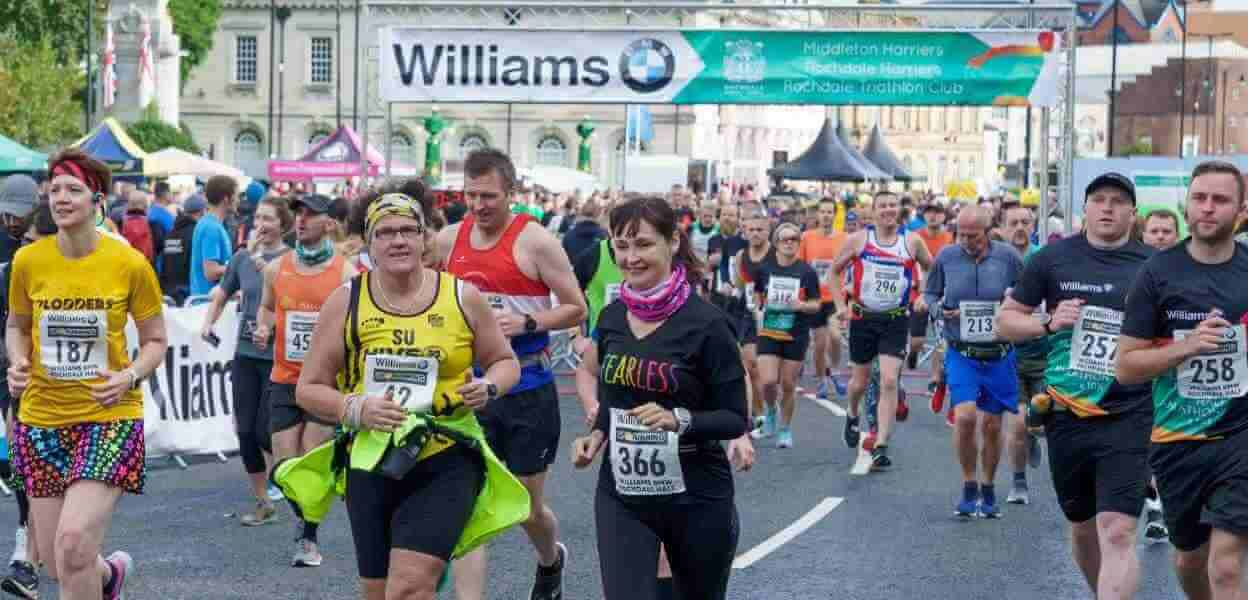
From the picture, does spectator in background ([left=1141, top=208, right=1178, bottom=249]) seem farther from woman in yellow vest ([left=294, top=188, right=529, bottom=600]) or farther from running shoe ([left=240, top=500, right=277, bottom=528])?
running shoe ([left=240, top=500, right=277, bottom=528])

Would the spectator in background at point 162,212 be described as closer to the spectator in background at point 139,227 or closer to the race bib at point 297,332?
the spectator in background at point 139,227

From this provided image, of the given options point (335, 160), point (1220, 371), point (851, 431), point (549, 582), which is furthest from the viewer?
point (335, 160)

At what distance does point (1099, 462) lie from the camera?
8.46m

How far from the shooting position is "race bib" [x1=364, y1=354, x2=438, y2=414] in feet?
22.4

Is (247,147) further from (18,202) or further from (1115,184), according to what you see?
(1115,184)

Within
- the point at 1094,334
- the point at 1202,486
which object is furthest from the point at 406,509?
the point at 1094,334

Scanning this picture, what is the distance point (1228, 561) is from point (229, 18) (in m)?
104

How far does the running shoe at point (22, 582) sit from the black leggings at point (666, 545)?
3718 millimetres

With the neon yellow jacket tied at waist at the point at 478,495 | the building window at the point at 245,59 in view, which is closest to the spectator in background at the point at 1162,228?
the neon yellow jacket tied at waist at the point at 478,495

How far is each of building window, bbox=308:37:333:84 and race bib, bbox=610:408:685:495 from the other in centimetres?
Result: 10350

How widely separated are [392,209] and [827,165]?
1677 inches

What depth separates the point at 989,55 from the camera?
21.8 meters

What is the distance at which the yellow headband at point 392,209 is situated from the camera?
6.90 meters

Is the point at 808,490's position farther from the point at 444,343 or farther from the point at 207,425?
the point at 444,343
